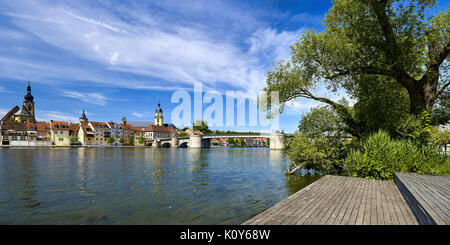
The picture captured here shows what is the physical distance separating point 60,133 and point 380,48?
126 meters

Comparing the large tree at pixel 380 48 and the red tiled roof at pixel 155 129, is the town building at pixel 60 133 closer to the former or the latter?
the red tiled roof at pixel 155 129

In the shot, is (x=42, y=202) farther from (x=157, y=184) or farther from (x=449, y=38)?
(x=449, y=38)

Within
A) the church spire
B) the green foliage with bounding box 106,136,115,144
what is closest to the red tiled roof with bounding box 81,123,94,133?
the green foliage with bounding box 106,136,115,144

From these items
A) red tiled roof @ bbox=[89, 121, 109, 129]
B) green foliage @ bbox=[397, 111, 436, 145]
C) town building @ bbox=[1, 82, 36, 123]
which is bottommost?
green foliage @ bbox=[397, 111, 436, 145]

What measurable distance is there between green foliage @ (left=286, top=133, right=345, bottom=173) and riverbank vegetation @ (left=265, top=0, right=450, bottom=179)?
7cm

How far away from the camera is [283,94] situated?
66.0ft

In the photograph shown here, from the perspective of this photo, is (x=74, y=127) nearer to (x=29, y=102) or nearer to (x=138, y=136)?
(x=138, y=136)

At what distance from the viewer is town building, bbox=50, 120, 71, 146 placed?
107 meters

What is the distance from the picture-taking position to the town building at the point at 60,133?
351 ft

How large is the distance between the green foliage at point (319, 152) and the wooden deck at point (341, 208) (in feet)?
25.7

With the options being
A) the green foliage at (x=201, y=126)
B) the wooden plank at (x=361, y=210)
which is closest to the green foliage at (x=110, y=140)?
the green foliage at (x=201, y=126)

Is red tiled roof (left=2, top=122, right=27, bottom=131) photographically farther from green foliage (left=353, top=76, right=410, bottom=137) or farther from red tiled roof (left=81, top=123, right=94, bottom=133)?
green foliage (left=353, top=76, right=410, bottom=137)

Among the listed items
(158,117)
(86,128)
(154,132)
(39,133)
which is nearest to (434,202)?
(86,128)
